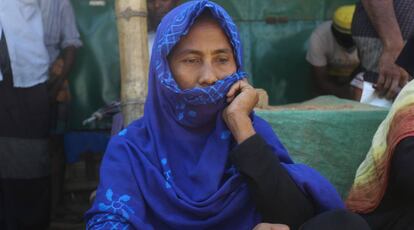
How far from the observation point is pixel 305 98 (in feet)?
17.4

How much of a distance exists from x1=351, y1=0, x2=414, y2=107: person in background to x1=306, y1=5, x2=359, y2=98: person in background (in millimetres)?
1549

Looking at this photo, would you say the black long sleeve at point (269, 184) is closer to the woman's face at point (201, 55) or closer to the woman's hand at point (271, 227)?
the woman's hand at point (271, 227)

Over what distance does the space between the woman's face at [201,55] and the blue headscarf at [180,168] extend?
3 centimetres

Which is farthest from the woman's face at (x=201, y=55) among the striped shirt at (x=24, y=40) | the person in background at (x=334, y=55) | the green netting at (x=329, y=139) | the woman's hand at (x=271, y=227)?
the person in background at (x=334, y=55)

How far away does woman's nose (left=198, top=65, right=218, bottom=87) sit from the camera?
1.95 metres

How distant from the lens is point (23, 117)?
12.9 feet

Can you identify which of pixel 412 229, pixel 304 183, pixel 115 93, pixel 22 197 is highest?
pixel 304 183

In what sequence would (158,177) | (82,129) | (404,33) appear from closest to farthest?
(158,177)
(404,33)
(82,129)

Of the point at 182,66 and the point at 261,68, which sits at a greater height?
the point at 182,66

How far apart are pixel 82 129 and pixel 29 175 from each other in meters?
0.95

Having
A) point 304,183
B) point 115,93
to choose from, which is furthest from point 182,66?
point 115,93

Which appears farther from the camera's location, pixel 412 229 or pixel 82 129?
pixel 82 129

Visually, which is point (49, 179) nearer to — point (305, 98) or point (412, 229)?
point (305, 98)

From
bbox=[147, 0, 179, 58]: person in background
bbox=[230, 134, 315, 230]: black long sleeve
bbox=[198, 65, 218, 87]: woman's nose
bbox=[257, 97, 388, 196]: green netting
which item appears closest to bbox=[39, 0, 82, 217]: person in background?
bbox=[147, 0, 179, 58]: person in background
